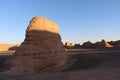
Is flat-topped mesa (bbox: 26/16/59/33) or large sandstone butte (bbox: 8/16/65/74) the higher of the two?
flat-topped mesa (bbox: 26/16/59/33)

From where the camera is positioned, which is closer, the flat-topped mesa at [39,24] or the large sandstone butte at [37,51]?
the large sandstone butte at [37,51]

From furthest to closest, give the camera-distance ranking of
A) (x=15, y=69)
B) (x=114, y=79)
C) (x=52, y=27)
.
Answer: (x=52, y=27)
(x=15, y=69)
(x=114, y=79)

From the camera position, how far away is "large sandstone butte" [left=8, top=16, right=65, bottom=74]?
63.2ft

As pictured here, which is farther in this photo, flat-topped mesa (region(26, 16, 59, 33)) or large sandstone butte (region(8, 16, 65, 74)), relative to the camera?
flat-topped mesa (region(26, 16, 59, 33))

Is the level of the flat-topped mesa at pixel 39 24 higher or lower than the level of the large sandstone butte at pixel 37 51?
higher

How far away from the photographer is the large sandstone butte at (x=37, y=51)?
63.2 feet

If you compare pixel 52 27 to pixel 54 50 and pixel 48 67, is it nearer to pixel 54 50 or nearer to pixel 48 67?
pixel 54 50

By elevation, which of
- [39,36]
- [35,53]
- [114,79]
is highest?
[39,36]

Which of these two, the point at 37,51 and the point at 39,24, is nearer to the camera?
the point at 37,51

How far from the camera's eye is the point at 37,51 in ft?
65.5

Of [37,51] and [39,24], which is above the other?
[39,24]

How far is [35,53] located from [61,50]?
393 cm

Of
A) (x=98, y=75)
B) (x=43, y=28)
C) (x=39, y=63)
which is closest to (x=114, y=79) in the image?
(x=98, y=75)

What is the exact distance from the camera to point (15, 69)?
18.7 m
